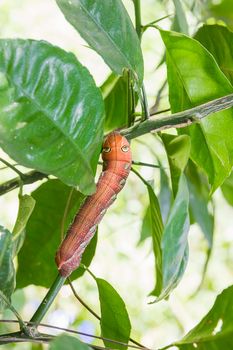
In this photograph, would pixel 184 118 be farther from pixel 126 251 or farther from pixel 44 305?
pixel 126 251

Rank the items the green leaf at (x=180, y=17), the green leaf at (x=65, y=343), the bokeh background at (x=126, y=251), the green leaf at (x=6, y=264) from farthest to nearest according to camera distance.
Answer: the bokeh background at (x=126, y=251), the green leaf at (x=180, y=17), the green leaf at (x=6, y=264), the green leaf at (x=65, y=343)

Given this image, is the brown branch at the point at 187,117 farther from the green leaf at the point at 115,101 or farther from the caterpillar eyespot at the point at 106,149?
the green leaf at the point at 115,101

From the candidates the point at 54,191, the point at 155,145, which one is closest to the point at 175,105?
the point at 54,191

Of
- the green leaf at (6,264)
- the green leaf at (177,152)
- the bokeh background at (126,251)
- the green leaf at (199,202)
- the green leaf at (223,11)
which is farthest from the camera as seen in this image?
the bokeh background at (126,251)

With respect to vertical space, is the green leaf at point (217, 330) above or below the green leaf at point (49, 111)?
below

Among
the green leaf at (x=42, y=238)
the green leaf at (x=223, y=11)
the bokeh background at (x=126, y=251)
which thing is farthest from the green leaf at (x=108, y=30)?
the bokeh background at (x=126, y=251)

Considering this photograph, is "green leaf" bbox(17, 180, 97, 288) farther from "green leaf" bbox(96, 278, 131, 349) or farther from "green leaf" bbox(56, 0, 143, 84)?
"green leaf" bbox(56, 0, 143, 84)

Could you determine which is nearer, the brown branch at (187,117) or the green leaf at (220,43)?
the brown branch at (187,117)

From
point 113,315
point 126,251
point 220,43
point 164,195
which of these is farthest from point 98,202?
point 126,251
